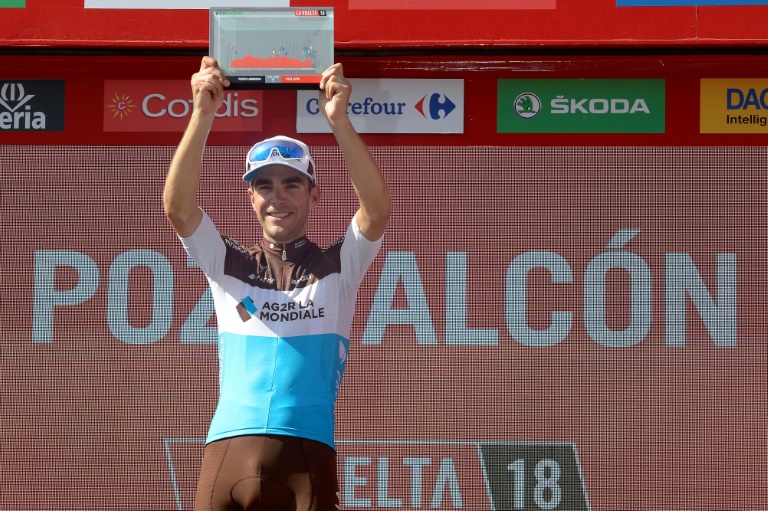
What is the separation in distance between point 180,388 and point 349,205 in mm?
1036

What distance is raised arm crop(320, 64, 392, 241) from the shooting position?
117 inches

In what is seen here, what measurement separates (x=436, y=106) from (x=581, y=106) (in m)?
0.61

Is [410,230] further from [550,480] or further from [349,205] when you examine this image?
[550,480]

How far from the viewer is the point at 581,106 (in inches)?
172

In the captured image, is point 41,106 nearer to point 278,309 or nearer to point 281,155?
point 281,155

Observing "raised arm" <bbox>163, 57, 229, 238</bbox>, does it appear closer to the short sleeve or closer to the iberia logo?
the short sleeve

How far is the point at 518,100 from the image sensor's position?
14.3ft

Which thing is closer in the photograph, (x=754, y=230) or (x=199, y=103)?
(x=199, y=103)

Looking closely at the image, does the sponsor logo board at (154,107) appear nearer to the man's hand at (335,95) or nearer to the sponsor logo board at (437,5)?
the sponsor logo board at (437,5)

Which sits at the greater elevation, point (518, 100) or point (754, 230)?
point (518, 100)

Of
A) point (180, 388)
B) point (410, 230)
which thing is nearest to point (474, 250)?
point (410, 230)

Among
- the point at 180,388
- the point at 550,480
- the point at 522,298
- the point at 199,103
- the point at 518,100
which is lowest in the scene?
the point at 550,480

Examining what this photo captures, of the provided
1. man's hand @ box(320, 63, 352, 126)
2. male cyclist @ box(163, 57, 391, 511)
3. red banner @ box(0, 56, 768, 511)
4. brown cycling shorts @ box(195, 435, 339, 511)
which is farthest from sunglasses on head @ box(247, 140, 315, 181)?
red banner @ box(0, 56, 768, 511)

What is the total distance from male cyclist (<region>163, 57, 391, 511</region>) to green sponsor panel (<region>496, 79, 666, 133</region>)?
1.39 m
